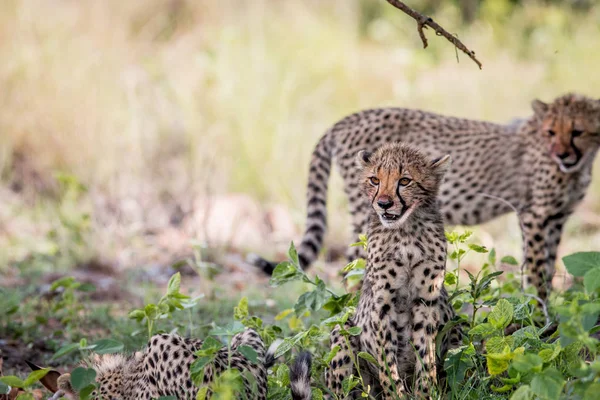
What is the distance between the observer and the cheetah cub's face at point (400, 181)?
3.23 m

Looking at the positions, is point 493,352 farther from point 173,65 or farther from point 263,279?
point 173,65

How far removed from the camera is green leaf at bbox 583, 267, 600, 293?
271cm

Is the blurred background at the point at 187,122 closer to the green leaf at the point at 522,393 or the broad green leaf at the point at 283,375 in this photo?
the broad green leaf at the point at 283,375

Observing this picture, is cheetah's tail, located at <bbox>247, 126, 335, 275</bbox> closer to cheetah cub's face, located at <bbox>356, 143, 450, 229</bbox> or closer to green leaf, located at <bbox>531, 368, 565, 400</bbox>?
cheetah cub's face, located at <bbox>356, 143, 450, 229</bbox>

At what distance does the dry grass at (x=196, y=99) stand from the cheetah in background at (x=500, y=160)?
1.36 m

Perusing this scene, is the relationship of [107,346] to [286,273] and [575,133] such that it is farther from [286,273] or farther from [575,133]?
[575,133]

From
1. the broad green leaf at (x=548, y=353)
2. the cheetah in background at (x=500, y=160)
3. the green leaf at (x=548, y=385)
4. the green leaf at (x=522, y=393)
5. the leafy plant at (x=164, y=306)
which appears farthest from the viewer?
the cheetah in background at (x=500, y=160)

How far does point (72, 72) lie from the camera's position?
843 centimetres

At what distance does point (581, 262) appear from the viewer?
2.84m

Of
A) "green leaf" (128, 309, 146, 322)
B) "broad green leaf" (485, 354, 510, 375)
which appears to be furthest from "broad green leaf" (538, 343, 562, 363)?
"green leaf" (128, 309, 146, 322)

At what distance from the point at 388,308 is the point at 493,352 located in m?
0.42

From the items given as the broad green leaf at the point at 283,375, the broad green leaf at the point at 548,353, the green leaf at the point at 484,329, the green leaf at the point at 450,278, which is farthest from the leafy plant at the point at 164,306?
the broad green leaf at the point at 548,353

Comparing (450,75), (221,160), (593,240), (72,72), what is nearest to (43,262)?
(221,160)

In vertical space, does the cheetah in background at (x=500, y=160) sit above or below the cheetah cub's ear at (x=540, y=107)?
below
